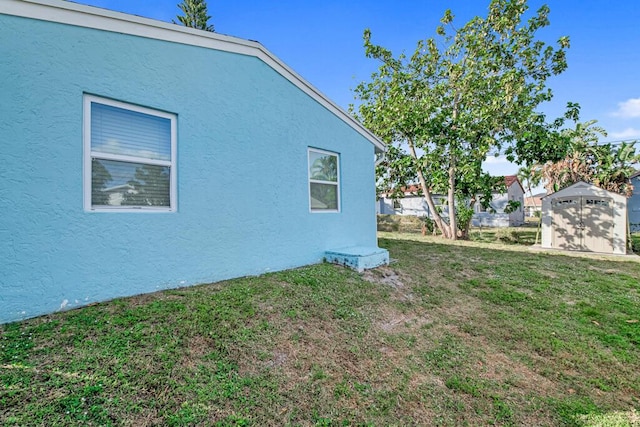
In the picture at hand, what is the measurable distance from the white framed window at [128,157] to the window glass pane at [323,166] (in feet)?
9.66

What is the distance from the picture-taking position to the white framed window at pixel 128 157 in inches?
142

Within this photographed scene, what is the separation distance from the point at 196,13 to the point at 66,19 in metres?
24.5

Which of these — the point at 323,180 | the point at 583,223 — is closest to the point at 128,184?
the point at 323,180

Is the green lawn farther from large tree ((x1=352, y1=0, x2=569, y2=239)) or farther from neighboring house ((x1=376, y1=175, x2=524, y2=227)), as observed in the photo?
neighboring house ((x1=376, y1=175, x2=524, y2=227))

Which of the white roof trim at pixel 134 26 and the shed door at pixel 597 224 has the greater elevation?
the white roof trim at pixel 134 26

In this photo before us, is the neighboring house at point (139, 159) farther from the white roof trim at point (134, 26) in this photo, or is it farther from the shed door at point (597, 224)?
the shed door at point (597, 224)

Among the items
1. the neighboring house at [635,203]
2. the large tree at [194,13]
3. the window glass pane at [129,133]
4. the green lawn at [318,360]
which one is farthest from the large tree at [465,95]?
the neighboring house at [635,203]

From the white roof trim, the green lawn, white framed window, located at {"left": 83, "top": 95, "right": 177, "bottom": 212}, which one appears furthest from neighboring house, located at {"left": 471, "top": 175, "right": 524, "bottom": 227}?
white framed window, located at {"left": 83, "top": 95, "right": 177, "bottom": 212}

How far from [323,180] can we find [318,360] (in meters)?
4.26

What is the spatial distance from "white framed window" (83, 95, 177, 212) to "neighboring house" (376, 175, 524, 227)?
22720 millimetres

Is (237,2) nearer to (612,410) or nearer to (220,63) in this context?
(220,63)

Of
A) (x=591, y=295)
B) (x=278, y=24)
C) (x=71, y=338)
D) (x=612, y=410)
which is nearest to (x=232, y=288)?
(x=71, y=338)

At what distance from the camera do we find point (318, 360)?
315 cm

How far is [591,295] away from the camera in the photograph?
606 cm
